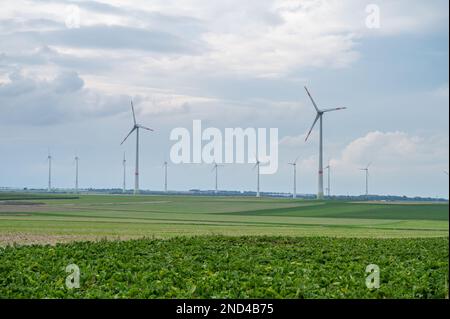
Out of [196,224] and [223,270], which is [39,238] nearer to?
[223,270]

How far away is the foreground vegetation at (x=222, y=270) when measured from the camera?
18.6 meters

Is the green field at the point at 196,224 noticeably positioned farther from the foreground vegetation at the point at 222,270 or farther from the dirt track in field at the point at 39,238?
the foreground vegetation at the point at 222,270

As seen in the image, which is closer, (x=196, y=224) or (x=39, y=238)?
(x=39, y=238)

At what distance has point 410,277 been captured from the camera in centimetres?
2070

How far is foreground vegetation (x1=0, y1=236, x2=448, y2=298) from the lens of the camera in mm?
18641

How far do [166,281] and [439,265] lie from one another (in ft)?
32.1

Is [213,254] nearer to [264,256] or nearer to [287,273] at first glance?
[264,256]

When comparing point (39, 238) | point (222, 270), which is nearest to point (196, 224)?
point (39, 238)

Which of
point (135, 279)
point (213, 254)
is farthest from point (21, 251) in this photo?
point (135, 279)

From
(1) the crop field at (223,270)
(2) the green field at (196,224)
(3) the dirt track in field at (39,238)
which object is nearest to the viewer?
(1) the crop field at (223,270)

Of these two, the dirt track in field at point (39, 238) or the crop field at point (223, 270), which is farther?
the dirt track in field at point (39, 238)

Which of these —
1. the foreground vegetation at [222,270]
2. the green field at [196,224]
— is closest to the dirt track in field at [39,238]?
the green field at [196,224]

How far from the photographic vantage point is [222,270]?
22891 millimetres

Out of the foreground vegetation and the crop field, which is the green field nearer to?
the crop field
